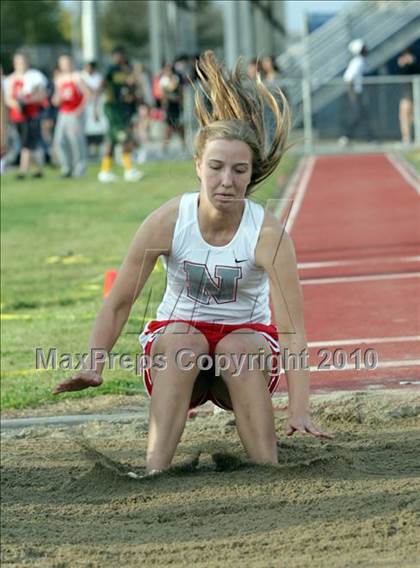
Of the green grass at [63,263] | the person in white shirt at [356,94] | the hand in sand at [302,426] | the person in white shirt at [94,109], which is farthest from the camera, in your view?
the person in white shirt at [356,94]

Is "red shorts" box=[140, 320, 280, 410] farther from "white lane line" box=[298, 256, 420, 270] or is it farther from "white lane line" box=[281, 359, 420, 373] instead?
"white lane line" box=[298, 256, 420, 270]

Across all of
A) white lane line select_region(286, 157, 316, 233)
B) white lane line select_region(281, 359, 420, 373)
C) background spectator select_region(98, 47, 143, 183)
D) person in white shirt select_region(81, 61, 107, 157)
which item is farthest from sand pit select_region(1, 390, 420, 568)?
person in white shirt select_region(81, 61, 107, 157)

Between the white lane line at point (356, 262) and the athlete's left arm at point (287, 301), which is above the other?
the athlete's left arm at point (287, 301)

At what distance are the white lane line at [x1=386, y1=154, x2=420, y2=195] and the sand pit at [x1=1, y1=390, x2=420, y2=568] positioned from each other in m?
13.9

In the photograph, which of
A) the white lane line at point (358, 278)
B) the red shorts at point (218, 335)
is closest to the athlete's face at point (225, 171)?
the red shorts at point (218, 335)

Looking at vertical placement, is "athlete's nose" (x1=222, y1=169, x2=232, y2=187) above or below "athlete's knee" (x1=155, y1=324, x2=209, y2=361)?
above

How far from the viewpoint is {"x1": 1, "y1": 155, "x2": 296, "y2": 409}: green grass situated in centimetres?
794

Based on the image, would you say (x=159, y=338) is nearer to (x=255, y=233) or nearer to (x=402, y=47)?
(x=255, y=233)

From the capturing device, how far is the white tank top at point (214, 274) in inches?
213

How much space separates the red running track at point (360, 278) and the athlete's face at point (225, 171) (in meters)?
2.21

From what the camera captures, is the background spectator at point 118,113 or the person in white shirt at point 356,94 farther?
the person in white shirt at point 356,94

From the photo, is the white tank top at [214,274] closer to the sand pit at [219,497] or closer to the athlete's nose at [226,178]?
the athlete's nose at [226,178]

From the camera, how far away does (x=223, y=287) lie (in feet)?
18.0

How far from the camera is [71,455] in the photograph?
19.9ft
